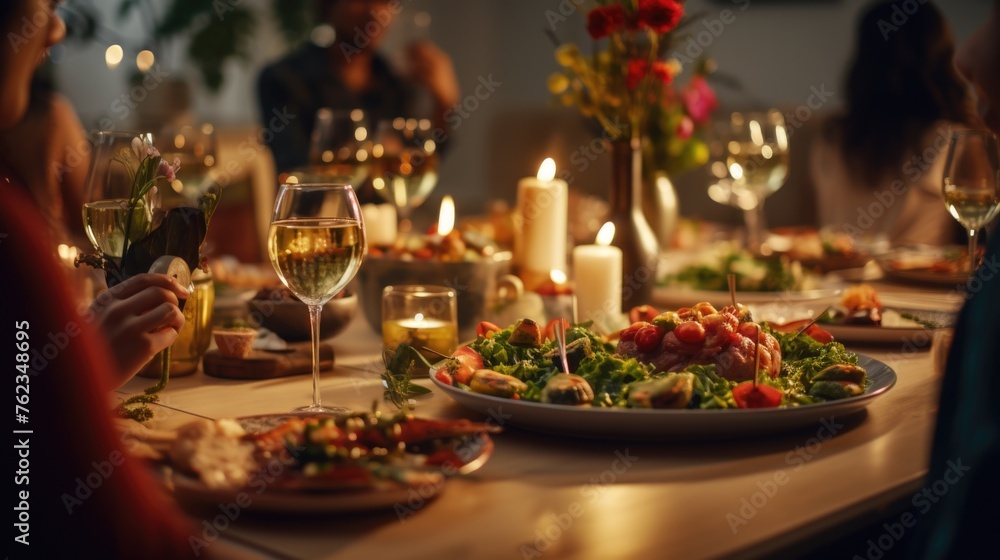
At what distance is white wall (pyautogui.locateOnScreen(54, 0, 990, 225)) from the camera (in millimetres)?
4883

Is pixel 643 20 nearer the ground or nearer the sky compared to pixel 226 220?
nearer the sky

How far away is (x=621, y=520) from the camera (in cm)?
88

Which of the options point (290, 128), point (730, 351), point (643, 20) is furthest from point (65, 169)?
point (730, 351)

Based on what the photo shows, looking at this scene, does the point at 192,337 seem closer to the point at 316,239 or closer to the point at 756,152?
the point at 316,239

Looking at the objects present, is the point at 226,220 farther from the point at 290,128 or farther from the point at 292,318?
the point at 292,318

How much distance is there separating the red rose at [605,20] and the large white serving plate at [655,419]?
0.78 meters

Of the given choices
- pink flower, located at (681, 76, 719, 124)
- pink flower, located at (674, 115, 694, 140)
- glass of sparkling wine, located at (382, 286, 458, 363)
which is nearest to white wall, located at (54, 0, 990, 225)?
pink flower, located at (681, 76, 719, 124)

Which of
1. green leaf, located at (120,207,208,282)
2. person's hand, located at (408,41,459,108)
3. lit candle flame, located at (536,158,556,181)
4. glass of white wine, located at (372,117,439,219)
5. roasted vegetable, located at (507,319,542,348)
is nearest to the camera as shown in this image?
green leaf, located at (120,207,208,282)

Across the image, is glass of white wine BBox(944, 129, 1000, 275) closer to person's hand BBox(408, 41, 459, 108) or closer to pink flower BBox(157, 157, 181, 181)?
pink flower BBox(157, 157, 181, 181)

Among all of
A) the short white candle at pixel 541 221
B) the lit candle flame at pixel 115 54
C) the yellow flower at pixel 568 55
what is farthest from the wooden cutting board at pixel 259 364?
the lit candle flame at pixel 115 54

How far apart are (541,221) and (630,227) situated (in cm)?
15

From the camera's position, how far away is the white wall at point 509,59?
4883 mm

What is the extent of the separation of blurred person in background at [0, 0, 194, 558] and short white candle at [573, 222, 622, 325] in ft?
3.36

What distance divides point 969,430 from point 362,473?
46 centimetres
